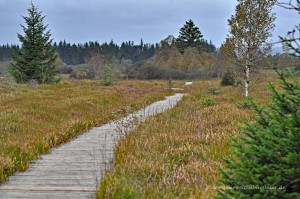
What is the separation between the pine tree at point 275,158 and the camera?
2709 millimetres

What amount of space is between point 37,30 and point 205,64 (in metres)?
47.1

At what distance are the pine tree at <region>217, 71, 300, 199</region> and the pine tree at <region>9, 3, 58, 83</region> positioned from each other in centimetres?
3169

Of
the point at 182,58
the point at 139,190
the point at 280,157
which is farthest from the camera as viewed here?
the point at 182,58

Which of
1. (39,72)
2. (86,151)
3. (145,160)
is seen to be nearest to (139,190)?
(145,160)

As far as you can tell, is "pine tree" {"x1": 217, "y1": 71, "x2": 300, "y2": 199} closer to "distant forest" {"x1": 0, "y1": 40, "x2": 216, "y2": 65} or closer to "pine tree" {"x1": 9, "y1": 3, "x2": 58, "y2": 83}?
"pine tree" {"x1": 9, "y1": 3, "x2": 58, "y2": 83}

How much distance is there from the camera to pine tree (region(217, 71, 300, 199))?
8.89 ft

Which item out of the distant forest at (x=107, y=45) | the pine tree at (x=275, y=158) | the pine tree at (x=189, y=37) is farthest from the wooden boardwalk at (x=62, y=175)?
the distant forest at (x=107, y=45)

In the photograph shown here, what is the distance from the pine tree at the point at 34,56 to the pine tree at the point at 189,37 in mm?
43588

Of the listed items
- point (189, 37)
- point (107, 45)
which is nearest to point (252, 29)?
point (189, 37)

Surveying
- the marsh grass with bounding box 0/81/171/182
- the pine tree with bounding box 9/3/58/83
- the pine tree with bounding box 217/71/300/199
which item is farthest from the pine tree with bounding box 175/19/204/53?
the pine tree with bounding box 217/71/300/199

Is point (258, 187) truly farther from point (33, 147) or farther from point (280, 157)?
point (33, 147)

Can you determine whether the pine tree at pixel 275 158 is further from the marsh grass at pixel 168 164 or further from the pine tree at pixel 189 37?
the pine tree at pixel 189 37

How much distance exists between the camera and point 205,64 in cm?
7406

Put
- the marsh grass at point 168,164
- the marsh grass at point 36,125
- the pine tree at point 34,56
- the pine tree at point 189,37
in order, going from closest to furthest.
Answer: the marsh grass at point 168,164 < the marsh grass at point 36,125 < the pine tree at point 34,56 < the pine tree at point 189,37
